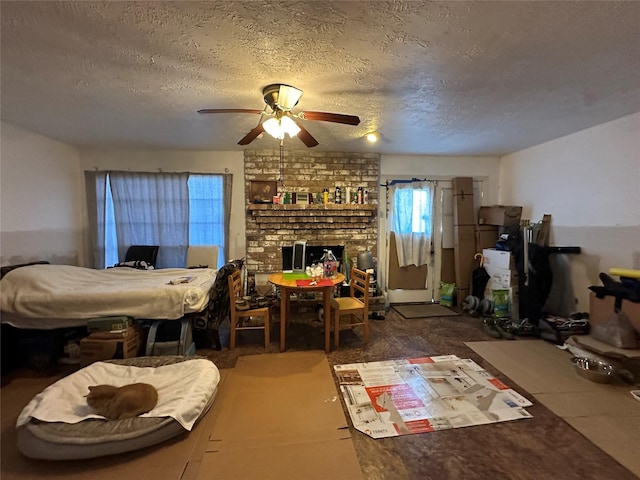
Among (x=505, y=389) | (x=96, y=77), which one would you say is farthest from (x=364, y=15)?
(x=505, y=389)

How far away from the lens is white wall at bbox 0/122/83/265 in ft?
9.30

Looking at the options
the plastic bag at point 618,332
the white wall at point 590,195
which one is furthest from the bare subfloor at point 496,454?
the white wall at point 590,195

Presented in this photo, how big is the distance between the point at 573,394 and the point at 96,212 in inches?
218

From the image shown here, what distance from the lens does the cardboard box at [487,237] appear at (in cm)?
452

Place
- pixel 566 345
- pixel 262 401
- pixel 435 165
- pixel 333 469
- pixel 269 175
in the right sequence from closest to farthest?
pixel 333 469 → pixel 262 401 → pixel 566 345 → pixel 269 175 → pixel 435 165

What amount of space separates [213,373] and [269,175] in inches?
112

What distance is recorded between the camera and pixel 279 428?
1.92 meters

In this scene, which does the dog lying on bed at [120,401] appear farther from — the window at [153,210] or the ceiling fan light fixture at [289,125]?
the window at [153,210]

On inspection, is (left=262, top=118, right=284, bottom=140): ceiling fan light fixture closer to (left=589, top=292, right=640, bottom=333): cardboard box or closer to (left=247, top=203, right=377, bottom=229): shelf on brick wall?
(left=247, top=203, right=377, bottom=229): shelf on brick wall

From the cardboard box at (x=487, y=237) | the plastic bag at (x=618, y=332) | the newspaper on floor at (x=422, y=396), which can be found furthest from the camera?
the cardboard box at (x=487, y=237)

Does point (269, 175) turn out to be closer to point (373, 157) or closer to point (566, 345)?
point (373, 157)

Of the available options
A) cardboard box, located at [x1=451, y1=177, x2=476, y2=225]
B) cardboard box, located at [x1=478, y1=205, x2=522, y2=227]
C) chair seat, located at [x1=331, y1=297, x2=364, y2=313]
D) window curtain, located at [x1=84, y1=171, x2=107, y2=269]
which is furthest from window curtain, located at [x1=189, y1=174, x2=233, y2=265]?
cardboard box, located at [x1=478, y1=205, x2=522, y2=227]

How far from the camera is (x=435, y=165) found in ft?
15.2

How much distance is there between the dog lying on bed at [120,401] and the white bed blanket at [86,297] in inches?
36.3
